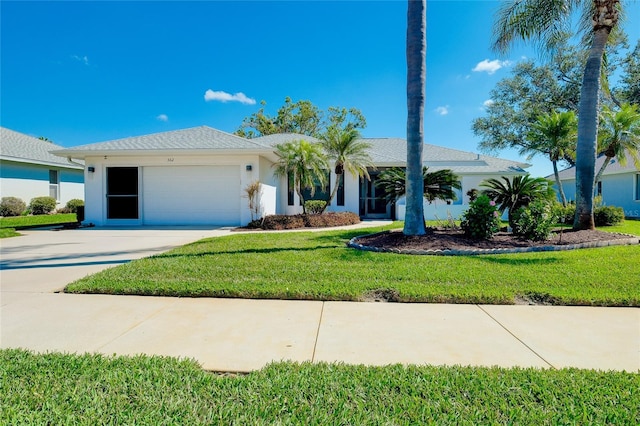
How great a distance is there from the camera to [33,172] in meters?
19.3

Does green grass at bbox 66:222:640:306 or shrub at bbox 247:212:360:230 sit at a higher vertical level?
shrub at bbox 247:212:360:230

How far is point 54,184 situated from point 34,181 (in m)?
1.39

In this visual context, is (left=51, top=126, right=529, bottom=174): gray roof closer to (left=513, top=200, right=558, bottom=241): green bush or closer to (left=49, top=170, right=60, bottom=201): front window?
→ (left=49, top=170, right=60, bottom=201): front window

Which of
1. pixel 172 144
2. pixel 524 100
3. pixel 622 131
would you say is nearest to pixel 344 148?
pixel 172 144

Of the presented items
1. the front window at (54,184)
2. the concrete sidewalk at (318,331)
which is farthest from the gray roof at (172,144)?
the concrete sidewalk at (318,331)

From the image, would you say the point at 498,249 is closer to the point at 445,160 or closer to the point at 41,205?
the point at 445,160

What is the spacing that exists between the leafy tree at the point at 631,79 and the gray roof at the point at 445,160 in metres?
13.2

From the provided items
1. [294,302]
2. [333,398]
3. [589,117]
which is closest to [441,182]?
[589,117]

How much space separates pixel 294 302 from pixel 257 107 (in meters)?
35.7

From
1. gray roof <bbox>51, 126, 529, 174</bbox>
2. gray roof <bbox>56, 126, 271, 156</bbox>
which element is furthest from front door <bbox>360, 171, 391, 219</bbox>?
gray roof <bbox>56, 126, 271, 156</bbox>

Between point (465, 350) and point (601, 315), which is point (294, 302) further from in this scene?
point (601, 315)

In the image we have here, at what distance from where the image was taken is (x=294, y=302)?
14.1 ft

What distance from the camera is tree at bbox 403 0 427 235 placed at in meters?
7.53

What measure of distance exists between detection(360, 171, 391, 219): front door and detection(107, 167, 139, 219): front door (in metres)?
11.5
